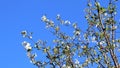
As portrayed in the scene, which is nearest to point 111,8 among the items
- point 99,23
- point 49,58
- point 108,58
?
point 99,23

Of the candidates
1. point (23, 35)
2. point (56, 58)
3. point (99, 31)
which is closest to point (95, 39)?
point (99, 31)

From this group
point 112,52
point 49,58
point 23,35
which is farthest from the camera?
point 23,35

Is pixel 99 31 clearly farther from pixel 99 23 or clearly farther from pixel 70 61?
pixel 70 61

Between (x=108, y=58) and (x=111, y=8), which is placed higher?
(x=111, y=8)

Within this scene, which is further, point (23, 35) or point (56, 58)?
point (23, 35)

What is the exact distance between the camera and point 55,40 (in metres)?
16.9

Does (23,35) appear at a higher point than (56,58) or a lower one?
higher

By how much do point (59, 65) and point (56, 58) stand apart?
0.43m

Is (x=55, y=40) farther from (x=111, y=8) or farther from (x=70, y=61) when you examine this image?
(x=111, y=8)

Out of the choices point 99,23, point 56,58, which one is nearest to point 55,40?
point 56,58

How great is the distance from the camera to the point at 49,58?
16.2m

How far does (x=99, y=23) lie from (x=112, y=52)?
1.02 meters

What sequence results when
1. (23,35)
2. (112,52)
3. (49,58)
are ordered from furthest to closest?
1. (23,35)
2. (49,58)
3. (112,52)

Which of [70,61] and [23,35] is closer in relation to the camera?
[70,61]
